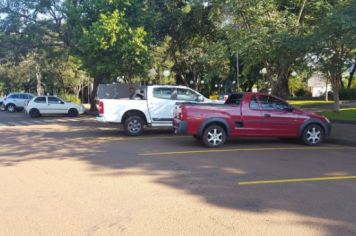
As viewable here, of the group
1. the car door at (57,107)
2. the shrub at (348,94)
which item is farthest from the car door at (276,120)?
the shrub at (348,94)

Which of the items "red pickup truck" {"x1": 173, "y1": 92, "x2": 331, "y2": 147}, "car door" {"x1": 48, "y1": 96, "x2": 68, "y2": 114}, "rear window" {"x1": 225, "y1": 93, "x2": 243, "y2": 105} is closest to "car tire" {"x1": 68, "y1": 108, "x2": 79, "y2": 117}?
"car door" {"x1": 48, "y1": 96, "x2": 68, "y2": 114}

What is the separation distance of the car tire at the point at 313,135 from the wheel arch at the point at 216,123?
90.8 inches

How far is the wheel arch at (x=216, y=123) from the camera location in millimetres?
12938

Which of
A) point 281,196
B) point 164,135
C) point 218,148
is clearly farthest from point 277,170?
point 164,135

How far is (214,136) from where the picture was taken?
13.1 meters

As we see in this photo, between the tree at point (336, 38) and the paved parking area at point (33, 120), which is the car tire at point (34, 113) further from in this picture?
the tree at point (336, 38)

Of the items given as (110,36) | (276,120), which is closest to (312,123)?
(276,120)

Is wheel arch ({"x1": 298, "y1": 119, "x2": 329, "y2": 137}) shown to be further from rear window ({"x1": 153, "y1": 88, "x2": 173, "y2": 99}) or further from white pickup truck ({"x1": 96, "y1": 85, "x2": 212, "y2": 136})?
rear window ({"x1": 153, "y1": 88, "x2": 173, "y2": 99})

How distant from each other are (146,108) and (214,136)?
181 inches

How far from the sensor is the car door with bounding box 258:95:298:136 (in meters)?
13.5

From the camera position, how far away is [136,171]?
916 centimetres

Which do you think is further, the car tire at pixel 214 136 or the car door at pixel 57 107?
the car door at pixel 57 107

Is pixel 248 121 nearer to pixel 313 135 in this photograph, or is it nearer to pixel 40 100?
pixel 313 135

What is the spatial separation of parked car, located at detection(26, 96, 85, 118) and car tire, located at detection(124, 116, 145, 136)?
15.7 metres
